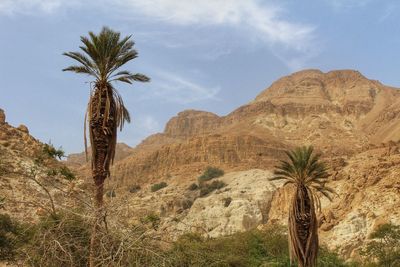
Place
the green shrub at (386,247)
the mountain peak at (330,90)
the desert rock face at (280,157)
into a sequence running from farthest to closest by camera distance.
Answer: the mountain peak at (330,90) < the desert rock face at (280,157) < the green shrub at (386,247)

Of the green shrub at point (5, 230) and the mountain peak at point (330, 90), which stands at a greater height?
the mountain peak at point (330, 90)

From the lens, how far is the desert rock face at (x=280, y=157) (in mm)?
39188

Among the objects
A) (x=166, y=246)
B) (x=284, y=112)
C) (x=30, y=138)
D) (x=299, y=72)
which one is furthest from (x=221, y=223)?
→ (x=299, y=72)

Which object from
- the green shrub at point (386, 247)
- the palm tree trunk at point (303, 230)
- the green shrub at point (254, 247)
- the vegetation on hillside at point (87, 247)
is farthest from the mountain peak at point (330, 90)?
the vegetation on hillside at point (87, 247)

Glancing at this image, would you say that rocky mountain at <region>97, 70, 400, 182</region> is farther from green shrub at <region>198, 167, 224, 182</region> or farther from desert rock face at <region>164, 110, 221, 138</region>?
green shrub at <region>198, 167, 224, 182</region>

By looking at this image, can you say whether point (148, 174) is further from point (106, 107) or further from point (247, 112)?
point (106, 107)

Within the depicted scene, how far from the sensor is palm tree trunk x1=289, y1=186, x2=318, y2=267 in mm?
18641

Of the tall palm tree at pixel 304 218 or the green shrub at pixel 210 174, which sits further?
the green shrub at pixel 210 174

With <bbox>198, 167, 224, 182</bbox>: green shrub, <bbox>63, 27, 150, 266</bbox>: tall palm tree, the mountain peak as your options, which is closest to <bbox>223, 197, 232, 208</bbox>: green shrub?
<bbox>198, 167, 224, 182</bbox>: green shrub

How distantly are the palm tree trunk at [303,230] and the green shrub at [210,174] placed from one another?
4929 cm

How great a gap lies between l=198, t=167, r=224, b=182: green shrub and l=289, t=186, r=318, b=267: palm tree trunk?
49.3 meters

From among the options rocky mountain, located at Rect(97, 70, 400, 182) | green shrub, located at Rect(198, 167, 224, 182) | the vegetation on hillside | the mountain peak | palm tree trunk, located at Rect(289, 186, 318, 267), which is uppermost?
the mountain peak

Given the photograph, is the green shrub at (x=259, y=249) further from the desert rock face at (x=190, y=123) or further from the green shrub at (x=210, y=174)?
the desert rock face at (x=190, y=123)

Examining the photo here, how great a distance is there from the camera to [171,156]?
8581 cm
